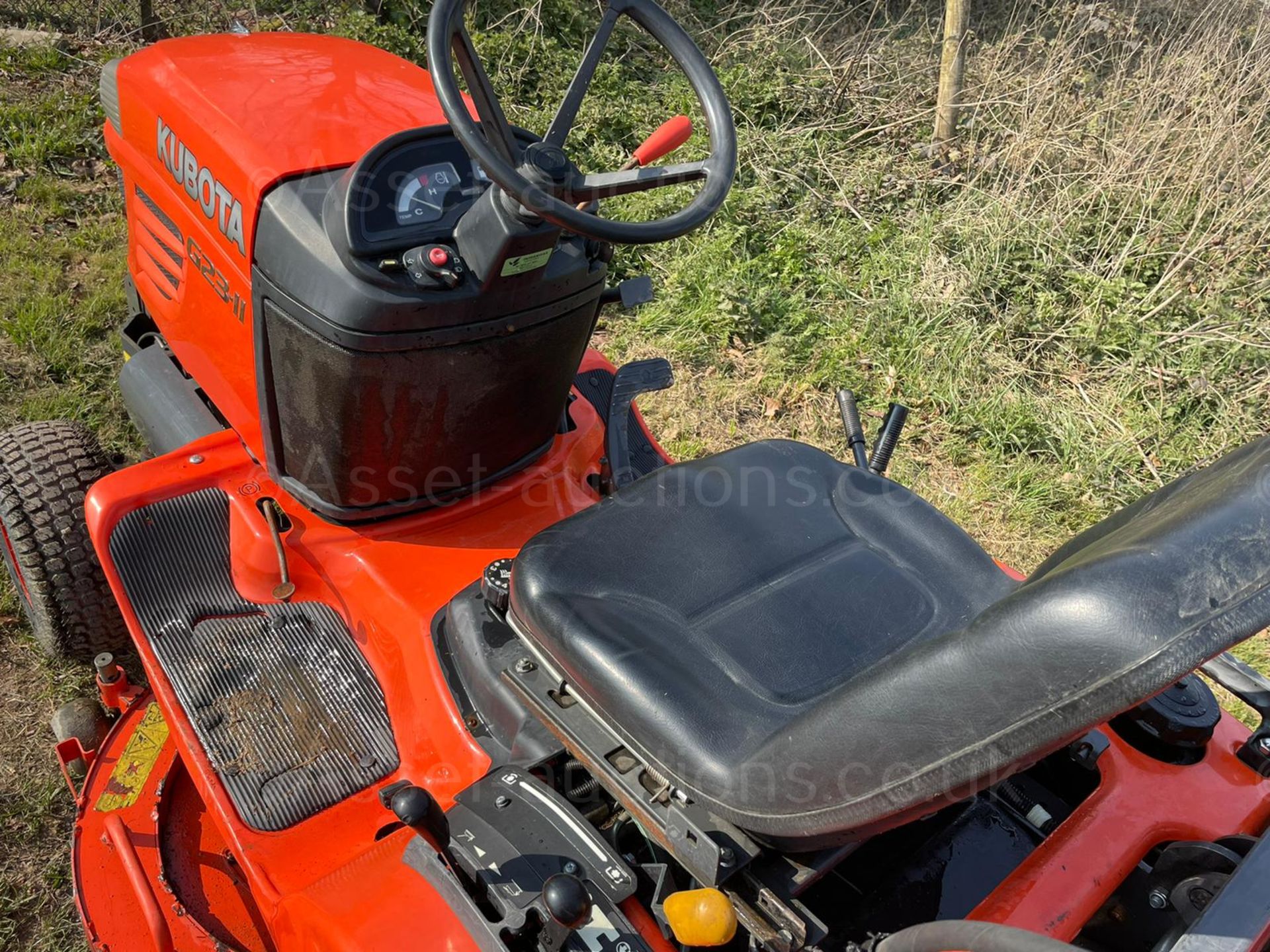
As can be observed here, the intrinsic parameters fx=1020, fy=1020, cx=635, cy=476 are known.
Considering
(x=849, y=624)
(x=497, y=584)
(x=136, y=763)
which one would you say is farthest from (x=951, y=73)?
(x=136, y=763)

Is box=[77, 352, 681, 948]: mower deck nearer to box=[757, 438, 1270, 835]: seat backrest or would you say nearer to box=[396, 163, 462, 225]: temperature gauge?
box=[396, 163, 462, 225]: temperature gauge

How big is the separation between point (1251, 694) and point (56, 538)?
2.39 m

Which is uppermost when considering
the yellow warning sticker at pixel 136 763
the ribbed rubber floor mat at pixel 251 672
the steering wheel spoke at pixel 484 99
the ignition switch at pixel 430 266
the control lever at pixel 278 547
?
the steering wheel spoke at pixel 484 99

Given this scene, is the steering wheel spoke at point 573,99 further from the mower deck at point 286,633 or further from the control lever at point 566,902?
the control lever at point 566,902

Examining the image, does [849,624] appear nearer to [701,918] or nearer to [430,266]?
[701,918]

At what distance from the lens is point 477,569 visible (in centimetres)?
213

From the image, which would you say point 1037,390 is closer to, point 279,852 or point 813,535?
point 813,535

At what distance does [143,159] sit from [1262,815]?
2604 mm

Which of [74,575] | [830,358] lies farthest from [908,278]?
[74,575]

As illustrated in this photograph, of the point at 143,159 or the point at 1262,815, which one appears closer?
the point at 1262,815

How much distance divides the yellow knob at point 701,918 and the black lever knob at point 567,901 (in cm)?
11

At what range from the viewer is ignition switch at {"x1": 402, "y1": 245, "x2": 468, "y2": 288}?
5.99ft

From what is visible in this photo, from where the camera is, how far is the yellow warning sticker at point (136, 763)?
2082 millimetres

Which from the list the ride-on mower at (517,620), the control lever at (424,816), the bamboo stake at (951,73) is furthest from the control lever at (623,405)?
the bamboo stake at (951,73)
